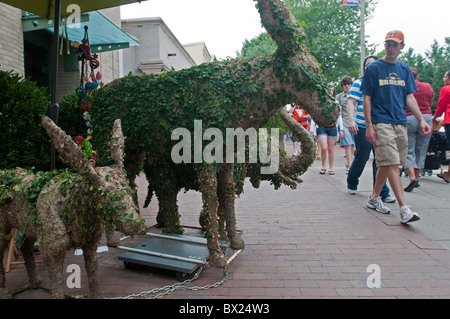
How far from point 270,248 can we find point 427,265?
1.71 meters

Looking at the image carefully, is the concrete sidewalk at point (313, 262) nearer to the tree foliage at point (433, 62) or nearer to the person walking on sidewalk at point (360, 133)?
the person walking on sidewalk at point (360, 133)

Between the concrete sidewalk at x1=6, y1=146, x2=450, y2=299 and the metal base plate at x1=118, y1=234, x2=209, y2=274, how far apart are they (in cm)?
16

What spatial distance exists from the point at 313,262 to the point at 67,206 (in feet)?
8.53

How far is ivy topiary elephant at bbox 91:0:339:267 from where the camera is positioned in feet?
10.5

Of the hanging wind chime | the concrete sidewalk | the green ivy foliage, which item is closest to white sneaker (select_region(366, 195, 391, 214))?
the concrete sidewalk

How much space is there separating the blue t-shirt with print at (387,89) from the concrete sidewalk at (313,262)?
160cm

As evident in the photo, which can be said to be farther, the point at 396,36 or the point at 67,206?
the point at 396,36

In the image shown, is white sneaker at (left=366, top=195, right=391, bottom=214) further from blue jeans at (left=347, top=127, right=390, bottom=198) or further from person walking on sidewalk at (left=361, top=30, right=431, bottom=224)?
person walking on sidewalk at (left=361, top=30, right=431, bottom=224)


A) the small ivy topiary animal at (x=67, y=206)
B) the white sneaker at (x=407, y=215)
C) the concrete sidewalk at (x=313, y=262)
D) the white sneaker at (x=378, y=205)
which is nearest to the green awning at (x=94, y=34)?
the concrete sidewalk at (x=313, y=262)

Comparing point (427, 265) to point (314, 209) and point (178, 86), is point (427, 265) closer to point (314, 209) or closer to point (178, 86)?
point (314, 209)

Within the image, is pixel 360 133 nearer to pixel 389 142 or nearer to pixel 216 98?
pixel 389 142

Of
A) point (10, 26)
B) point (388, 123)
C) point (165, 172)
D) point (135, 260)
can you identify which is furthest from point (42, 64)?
point (388, 123)

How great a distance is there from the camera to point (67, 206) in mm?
2557

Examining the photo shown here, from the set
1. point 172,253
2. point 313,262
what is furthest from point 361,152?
point 172,253
